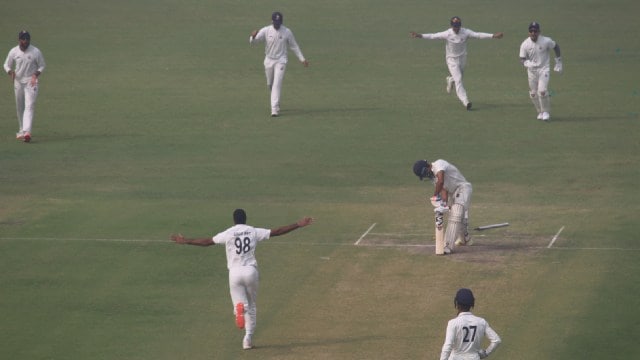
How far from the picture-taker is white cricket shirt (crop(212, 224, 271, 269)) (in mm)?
24625

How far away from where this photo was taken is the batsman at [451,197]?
30000mm

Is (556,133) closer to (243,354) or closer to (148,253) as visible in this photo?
(148,253)

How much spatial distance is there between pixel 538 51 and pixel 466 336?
2294 cm

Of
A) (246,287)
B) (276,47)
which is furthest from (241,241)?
(276,47)

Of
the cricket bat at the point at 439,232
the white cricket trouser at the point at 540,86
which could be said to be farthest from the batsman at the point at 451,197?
the white cricket trouser at the point at 540,86

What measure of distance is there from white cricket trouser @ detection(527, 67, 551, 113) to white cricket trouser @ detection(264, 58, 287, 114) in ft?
22.5

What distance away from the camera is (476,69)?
51.5m

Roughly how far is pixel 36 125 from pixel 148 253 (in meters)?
14.6

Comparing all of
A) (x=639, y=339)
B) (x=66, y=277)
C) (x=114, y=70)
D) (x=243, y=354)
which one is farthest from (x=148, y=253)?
(x=114, y=70)

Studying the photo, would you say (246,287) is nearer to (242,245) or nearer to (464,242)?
(242,245)

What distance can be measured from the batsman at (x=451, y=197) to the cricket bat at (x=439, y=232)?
0.13 m

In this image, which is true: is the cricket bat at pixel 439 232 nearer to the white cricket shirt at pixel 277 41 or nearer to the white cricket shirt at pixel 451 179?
the white cricket shirt at pixel 451 179

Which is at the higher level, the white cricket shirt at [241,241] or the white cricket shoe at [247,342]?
the white cricket shirt at [241,241]

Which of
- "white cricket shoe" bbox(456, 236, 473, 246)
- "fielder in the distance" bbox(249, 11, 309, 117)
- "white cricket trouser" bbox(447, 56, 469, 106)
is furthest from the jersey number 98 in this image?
"white cricket trouser" bbox(447, 56, 469, 106)
